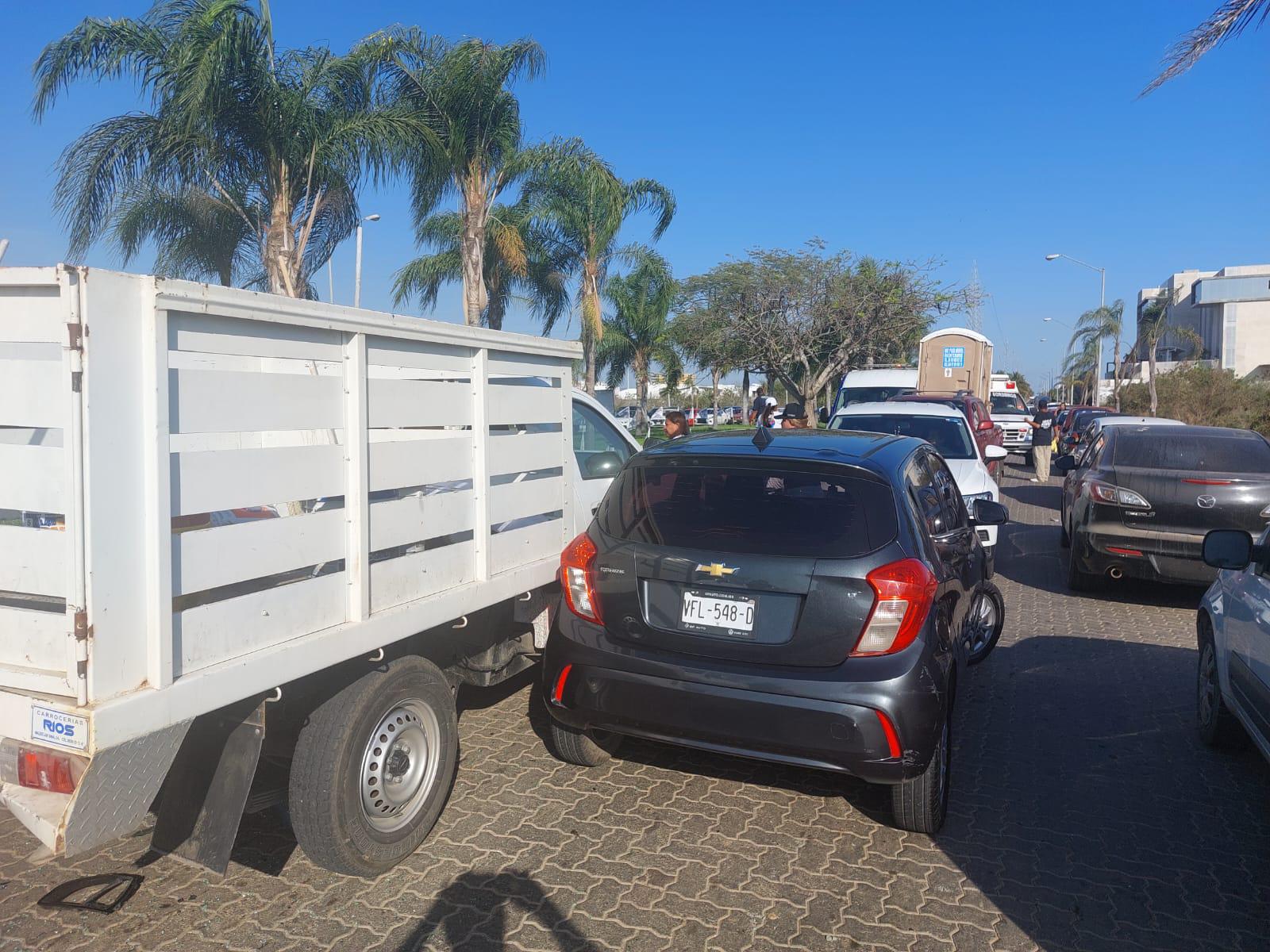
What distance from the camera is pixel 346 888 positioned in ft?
11.8

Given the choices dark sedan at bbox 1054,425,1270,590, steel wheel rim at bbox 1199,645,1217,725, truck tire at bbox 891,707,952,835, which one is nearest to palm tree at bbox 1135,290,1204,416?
dark sedan at bbox 1054,425,1270,590

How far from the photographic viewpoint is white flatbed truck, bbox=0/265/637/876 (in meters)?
2.62

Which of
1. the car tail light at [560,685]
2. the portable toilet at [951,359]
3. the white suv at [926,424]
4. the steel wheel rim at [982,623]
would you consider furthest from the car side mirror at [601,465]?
the portable toilet at [951,359]

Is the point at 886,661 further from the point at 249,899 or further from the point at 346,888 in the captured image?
the point at 249,899

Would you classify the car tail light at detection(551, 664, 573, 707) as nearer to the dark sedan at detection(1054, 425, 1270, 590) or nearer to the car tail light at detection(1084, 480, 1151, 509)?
the dark sedan at detection(1054, 425, 1270, 590)

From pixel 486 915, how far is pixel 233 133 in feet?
44.7

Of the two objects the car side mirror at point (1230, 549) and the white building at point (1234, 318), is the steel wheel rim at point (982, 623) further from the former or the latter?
the white building at point (1234, 318)

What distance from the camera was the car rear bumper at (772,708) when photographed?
12.0ft

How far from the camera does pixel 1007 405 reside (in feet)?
99.7

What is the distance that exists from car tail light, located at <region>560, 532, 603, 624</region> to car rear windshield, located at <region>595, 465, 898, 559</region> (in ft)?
0.45

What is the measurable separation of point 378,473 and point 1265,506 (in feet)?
24.8

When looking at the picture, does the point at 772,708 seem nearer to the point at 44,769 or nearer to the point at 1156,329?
the point at 44,769

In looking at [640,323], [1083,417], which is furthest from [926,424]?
[640,323]

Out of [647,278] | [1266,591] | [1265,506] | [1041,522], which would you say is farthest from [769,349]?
[1266,591]
